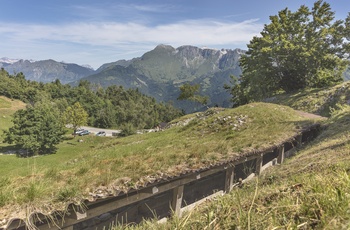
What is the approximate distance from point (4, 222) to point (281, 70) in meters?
45.8

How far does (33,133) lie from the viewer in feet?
236

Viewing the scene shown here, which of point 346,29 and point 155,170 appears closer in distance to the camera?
point 155,170

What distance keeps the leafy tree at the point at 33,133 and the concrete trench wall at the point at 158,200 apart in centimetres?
6583

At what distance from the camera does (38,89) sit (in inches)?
5650

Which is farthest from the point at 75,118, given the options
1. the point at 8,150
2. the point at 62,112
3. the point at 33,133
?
the point at 62,112

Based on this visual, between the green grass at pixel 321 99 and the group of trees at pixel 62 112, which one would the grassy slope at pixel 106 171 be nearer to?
the green grass at pixel 321 99

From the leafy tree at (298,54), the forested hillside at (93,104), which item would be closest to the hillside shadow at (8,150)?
the forested hillside at (93,104)

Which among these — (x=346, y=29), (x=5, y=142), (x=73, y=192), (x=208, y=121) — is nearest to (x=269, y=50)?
(x=346, y=29)

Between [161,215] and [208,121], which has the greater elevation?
[208,121]

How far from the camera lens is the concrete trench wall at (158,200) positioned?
7.52 meters

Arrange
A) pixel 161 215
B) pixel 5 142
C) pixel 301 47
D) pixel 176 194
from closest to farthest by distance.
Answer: pixel 176 194, pixel 161 215, pixel 301 47, pixel 5 142

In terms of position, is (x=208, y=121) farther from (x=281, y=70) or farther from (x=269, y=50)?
(x=281, y=70)

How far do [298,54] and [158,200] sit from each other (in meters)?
35.2

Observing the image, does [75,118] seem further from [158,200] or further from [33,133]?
[158,200]
